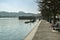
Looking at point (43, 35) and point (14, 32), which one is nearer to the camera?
point (43, 35)

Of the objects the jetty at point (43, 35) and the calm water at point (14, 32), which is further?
the calm water at point (14, 32)

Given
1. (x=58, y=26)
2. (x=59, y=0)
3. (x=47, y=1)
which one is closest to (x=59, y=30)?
(x=58, y=26)

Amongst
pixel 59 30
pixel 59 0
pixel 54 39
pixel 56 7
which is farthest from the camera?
pixel 56 7

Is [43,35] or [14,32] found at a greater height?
[43,35]

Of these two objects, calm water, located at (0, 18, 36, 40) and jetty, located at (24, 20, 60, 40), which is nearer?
jetty, located at (24, 20, 60, 40)

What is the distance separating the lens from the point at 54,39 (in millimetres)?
14641

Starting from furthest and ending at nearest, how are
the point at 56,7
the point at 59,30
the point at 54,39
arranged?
the point at 56,7
the point at 59,30
the point at 54,39

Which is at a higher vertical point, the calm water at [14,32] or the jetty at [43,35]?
the jetty at [43,35]

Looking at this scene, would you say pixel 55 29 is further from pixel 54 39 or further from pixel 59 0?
pixel 54 39

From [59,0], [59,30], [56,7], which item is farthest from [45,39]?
[56,7]

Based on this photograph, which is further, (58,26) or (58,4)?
(58,4)

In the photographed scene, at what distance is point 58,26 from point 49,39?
25.1 feet

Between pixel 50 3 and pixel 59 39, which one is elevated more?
pixel 50 3

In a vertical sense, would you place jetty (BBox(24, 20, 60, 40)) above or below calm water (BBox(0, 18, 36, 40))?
above
